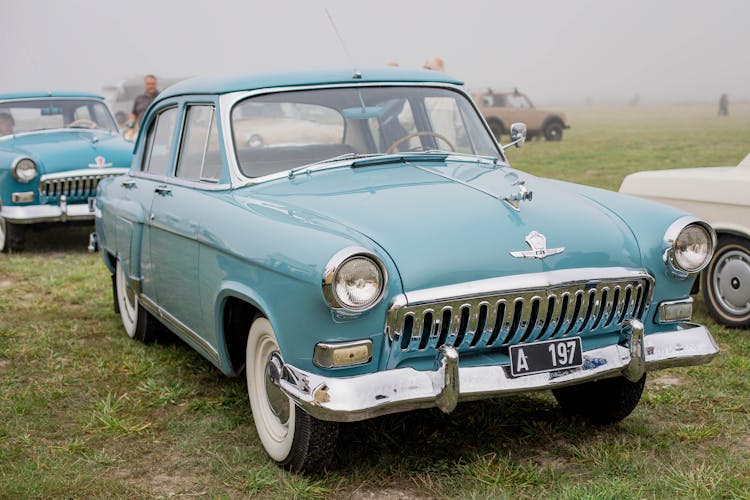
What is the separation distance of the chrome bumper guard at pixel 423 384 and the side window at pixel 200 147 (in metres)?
1.28

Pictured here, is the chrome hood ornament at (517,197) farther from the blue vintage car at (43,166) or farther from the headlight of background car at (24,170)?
the headlight of background car at (24,170)

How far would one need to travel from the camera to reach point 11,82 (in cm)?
3903

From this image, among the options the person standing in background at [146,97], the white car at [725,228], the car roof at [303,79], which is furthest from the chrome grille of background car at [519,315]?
the person standing in background at [146,97]

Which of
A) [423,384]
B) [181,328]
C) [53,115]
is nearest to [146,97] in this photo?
[53,115]

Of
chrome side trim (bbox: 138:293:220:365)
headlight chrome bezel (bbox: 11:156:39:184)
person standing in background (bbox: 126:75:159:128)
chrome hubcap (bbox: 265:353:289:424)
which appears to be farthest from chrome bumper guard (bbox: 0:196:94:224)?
chrome hubcap (bbox: 265:353:289:424)

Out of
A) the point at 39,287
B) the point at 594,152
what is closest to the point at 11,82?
the point at 594,152

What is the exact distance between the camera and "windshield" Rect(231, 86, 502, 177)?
4180 mm

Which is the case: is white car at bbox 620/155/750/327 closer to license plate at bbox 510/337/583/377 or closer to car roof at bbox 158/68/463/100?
car roof at bbox 158/68/463/100

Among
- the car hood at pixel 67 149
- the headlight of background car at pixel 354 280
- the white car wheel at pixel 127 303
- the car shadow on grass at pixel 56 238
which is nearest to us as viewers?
the headlight of background car at pixel 354 280

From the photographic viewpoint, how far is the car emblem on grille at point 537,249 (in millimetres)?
3232

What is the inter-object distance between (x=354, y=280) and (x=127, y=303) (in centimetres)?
311

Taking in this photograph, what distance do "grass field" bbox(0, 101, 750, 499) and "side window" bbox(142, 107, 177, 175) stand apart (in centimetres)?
107

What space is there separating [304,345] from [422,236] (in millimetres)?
562

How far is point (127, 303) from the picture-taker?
5734mm
